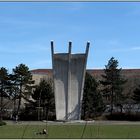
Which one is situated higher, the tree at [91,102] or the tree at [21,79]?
the tree at [21,79]

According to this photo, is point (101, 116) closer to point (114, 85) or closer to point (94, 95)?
point (94, 95)

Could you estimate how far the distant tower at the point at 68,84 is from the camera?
55.2 meters

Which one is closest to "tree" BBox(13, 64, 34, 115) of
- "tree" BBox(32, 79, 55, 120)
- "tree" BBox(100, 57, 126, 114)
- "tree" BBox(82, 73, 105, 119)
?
"tree" BBox(32, 79, 55, 120)

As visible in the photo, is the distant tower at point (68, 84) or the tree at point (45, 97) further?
the tree at point (45, 97)

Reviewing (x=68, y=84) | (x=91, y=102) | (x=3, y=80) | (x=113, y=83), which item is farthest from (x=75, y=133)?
(x=113, y=83)

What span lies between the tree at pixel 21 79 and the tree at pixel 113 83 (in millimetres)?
11837

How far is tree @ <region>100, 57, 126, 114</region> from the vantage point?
71.1 metres

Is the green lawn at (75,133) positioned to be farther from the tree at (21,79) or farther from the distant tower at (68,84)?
the tree at (21,79)

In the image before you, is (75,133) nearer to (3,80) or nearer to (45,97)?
(45,97)

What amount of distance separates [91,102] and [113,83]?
9.65 metres

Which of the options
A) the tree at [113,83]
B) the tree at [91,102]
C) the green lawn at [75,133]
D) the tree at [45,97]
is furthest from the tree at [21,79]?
the green lawn at [75,133]

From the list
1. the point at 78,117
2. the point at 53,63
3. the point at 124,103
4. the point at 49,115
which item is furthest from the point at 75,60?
the point at 124,103

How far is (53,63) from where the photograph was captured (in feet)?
181

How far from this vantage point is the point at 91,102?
62.7m
